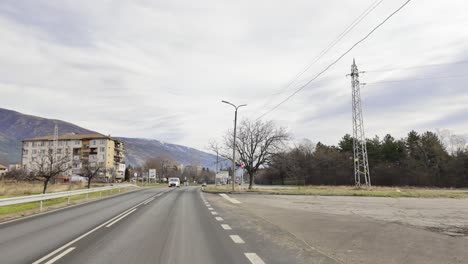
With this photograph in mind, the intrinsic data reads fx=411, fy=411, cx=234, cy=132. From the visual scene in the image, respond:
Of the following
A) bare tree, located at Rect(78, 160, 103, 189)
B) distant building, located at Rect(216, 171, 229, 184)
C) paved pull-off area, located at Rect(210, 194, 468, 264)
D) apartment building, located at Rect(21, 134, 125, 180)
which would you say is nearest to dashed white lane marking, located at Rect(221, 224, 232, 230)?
paved pull-off area, located at Rect(210, 194, 468, 264)

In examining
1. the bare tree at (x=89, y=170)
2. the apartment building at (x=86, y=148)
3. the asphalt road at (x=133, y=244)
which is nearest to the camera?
the asphalt road at (x=133, y=244)

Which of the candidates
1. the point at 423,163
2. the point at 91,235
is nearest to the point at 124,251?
the point at 91,235

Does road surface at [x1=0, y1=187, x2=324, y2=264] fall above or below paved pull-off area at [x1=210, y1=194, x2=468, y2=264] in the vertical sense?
above

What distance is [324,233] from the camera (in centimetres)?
1139

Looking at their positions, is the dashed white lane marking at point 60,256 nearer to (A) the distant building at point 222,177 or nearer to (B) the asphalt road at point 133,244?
(B) the asphalt road at point 133,244

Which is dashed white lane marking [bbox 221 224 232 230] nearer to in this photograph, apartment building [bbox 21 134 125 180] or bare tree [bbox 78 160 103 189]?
bare tree [bbox 78 160 103 189]

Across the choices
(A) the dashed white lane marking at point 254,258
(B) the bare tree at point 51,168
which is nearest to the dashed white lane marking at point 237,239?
(A) the dashed white lane marking at point 254,258

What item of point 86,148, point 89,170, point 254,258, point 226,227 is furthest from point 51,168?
point 86,148

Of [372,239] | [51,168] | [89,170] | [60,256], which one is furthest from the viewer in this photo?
[89,170]

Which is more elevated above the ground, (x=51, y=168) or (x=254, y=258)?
(x=51, y=168)

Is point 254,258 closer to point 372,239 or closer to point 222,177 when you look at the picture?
point 372,239

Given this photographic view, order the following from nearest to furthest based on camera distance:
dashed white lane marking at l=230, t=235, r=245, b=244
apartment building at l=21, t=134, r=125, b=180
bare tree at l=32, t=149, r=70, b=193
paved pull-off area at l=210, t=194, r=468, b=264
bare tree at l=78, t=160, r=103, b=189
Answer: paved pull-off area at l=210, t=194, r=468, b=264 < dashed white lane marking at l=230, t=235, r=245, b=244 < bare tree at l=32, t=149, r=70, b=193 < bare tree at l=78, t=160, r=103, b=189 < apartment building at l=21, t=134, r=125, b=180

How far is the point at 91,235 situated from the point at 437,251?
8.29 meters

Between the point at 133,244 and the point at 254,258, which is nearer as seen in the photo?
the point at 254,258
